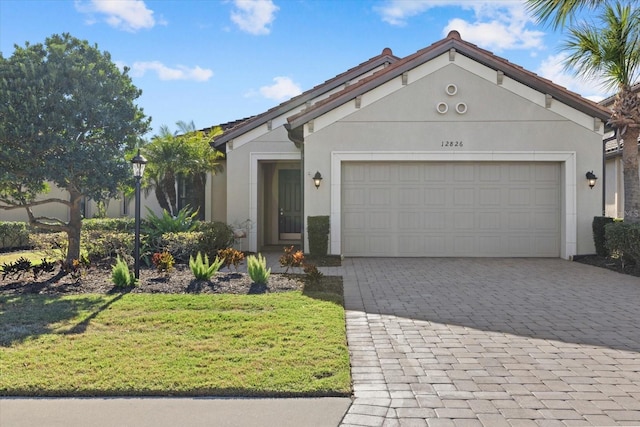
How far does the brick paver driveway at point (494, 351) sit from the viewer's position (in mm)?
3523

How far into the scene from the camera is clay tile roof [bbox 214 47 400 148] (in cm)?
1420

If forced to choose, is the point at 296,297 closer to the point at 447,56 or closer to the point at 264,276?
the point at 264,276

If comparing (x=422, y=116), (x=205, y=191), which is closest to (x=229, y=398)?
(x=422, y=116)

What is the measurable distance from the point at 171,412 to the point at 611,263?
11.2m

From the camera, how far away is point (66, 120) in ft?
26.6

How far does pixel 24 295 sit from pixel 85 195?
2283mm

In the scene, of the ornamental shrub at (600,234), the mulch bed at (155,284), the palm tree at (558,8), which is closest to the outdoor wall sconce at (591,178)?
the ornamental shrub at (600,234)

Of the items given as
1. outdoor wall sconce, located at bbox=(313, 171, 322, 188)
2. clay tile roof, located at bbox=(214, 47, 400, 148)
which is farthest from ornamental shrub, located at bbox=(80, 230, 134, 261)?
clay tile roof, located at bbox=(214, 47, 400, 148)

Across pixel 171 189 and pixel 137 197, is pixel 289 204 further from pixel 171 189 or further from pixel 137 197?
pixel 137 197

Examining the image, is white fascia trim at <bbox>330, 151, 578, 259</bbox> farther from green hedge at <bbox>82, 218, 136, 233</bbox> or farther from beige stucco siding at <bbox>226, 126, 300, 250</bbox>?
green hedge at <bbox>82, 218, 136, 233</bbox>

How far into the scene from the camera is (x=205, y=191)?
15.9 meters

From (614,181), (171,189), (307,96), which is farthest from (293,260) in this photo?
(614,181)

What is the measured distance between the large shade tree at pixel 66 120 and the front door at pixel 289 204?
25.2 ft

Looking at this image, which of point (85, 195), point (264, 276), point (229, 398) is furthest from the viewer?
point (85, 195)
